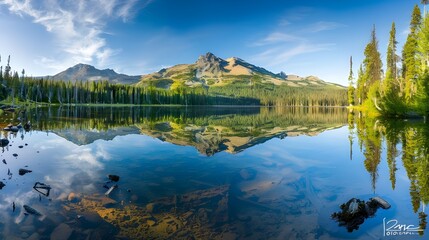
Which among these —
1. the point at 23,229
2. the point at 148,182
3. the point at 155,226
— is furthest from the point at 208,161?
the point at 23,229

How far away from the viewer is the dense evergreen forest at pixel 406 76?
40.7 meters

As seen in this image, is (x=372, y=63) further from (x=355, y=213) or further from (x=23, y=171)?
(x=23, y=171)

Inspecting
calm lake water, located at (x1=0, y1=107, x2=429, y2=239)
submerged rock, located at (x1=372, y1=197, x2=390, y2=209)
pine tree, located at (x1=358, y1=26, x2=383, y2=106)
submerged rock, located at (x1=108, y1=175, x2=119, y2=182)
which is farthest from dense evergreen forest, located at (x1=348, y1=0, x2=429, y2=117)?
submerged rock, located at (x1=108, y1=175, x2=119, y2=182)

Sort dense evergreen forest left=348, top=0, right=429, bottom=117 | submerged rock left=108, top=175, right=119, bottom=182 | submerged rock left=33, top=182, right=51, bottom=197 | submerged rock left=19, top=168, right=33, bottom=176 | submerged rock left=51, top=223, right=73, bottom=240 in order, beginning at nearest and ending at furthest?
1. submerged rock left=51, top=223, right=73, bottom=240
2. submerged rock left=33, top=182, right=51, bottom=197
3. submerged rock left=108, top=175, right=119, bottom=182
4. submerged rock left=19, top=168, right=33, bottom=176
5. dense evergreen forest left=348, top=0, right=429, bottom=117

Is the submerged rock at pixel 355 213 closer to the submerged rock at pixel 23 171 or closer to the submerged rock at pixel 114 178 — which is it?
the submerged rock at pixel 114 178

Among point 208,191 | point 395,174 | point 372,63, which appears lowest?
point 208,191

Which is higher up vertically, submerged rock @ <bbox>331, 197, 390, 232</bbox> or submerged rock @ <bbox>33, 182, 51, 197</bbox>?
submerged rock @ <bbox>33, 182, 51, 197</bbox>

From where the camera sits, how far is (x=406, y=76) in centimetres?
6150

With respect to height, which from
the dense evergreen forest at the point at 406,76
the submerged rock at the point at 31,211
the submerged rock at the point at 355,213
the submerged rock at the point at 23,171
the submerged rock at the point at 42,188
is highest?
the dense evergreen forest at the point at 406,76

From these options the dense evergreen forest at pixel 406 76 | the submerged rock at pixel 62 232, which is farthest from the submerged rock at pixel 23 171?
the dense evergreen forest at pixel 406 76

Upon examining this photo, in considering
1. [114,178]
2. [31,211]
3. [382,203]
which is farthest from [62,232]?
[382,203]

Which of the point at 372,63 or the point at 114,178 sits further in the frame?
the point at 372,63

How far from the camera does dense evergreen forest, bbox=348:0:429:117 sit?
40.7 m

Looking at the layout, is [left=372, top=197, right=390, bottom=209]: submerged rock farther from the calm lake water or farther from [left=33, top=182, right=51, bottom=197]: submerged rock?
[left=33, top=182, right=51, bottom=197]: submerged rock
